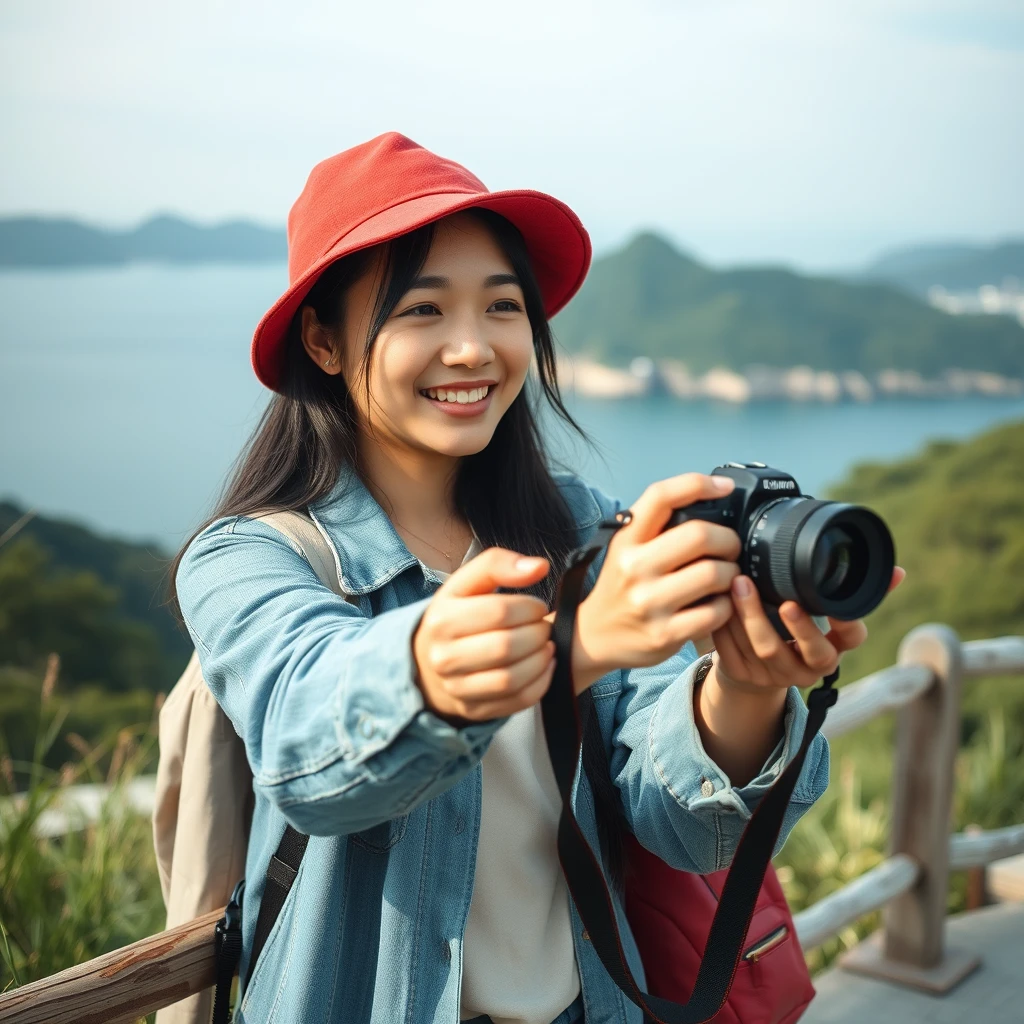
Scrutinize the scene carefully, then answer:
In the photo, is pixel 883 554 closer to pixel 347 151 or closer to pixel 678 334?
pixel 347 151

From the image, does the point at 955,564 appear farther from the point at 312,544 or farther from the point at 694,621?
the point at 694,621

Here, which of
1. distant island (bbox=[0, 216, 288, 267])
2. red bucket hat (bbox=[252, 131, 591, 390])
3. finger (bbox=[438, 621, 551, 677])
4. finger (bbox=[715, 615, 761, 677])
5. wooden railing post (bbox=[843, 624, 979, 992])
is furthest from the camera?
distant island (bbox=[0, 216, 288, 267])

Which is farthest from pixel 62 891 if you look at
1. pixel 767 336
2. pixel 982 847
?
pixel 767 336

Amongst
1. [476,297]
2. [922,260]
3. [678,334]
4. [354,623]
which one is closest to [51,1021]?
[354,623]

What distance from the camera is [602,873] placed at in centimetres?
110

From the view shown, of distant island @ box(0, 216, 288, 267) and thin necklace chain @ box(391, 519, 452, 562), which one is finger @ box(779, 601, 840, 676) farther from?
distant island @ box(0, 216, 288, 267)

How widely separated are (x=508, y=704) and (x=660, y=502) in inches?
7.8

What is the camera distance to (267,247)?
770cm

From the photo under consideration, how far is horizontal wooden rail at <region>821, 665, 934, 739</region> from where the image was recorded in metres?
2.26

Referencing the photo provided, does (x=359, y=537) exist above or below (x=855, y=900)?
above

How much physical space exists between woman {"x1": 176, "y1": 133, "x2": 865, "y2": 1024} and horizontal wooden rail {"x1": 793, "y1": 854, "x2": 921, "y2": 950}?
122 cm

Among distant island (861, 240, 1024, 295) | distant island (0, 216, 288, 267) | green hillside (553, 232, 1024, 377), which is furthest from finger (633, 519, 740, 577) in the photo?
distant island (861, 240, 1024, 295)

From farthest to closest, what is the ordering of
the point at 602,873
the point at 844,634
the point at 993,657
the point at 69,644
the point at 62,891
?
the point at 69,644 → the point at 993,657 → the point at 62,891 → the point at 602,873 → the point at 844,634

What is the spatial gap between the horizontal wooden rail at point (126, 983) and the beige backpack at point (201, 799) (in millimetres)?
46
